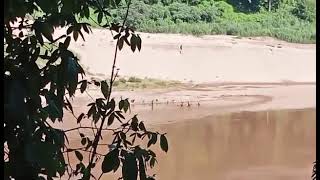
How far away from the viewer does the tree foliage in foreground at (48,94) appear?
988 mm

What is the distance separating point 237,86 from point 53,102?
1781cm

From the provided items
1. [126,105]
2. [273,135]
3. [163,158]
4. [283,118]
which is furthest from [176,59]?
[126,105]

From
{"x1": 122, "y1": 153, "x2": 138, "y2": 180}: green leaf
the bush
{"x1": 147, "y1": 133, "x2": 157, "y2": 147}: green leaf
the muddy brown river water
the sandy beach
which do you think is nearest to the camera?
{"x1": 122, "y1": 153, "x2": 138, "y2": 180}: green leaf

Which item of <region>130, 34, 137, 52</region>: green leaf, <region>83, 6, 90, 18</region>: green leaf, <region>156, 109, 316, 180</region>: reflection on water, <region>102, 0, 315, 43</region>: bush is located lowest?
<region>156, 109, 316, 180</region>: reflection on water

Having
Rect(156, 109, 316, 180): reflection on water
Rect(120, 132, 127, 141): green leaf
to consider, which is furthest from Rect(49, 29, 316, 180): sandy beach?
Rect(120, 132, 127, 141): green leaf

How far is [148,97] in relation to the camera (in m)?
15.7

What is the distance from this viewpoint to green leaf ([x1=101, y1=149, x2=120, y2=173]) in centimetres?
114

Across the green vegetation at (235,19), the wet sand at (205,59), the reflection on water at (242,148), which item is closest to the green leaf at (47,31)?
the reflection on water at (242,148)

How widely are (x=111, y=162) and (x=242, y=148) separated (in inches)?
362

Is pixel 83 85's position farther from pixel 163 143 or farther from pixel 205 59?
pixel 205 59

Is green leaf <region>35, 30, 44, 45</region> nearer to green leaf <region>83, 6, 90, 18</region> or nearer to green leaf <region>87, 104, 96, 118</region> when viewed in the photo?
green leaf <region>83, 6, 90, 18</region>

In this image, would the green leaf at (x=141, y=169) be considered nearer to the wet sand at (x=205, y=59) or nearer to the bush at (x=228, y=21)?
the wet sand at (x=205, y=59)

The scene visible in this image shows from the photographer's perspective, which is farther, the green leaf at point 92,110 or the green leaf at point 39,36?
the green leaf at point 92,110

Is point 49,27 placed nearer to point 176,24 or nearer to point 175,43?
point 175,43
